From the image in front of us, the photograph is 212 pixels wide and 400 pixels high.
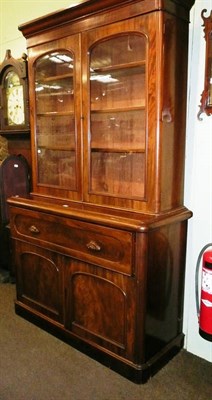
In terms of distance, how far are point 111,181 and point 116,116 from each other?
16.3 inches

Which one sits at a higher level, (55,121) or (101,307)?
(55,121)

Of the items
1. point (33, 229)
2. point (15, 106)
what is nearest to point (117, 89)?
point (33, 229)

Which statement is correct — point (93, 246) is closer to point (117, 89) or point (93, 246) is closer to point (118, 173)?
point (118, 173)

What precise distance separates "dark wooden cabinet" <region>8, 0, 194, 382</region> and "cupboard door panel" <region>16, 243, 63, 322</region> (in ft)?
A: 0.04

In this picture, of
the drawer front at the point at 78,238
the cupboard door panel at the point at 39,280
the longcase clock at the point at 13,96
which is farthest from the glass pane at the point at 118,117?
the longcase clock at the point at 13,96

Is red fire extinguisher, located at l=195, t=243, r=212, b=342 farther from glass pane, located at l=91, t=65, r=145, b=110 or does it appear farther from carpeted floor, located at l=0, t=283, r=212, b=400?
glass pane, located at l=91, t=65, r=145, b=110

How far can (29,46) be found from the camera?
231 centimetres

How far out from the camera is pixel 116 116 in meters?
2.03

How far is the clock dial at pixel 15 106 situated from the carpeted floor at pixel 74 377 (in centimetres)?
188

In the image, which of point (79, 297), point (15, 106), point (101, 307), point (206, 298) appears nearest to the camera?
point (206, 298)

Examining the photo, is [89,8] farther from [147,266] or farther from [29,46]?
[147,266]

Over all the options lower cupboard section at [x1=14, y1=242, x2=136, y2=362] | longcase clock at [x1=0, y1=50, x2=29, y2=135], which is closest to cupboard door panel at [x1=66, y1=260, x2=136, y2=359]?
lower cupboard section at [x1=14, y1=242, x2=136, y2=362]

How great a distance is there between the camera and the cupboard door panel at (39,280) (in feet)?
7.34

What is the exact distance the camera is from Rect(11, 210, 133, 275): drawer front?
1771 millimetres
